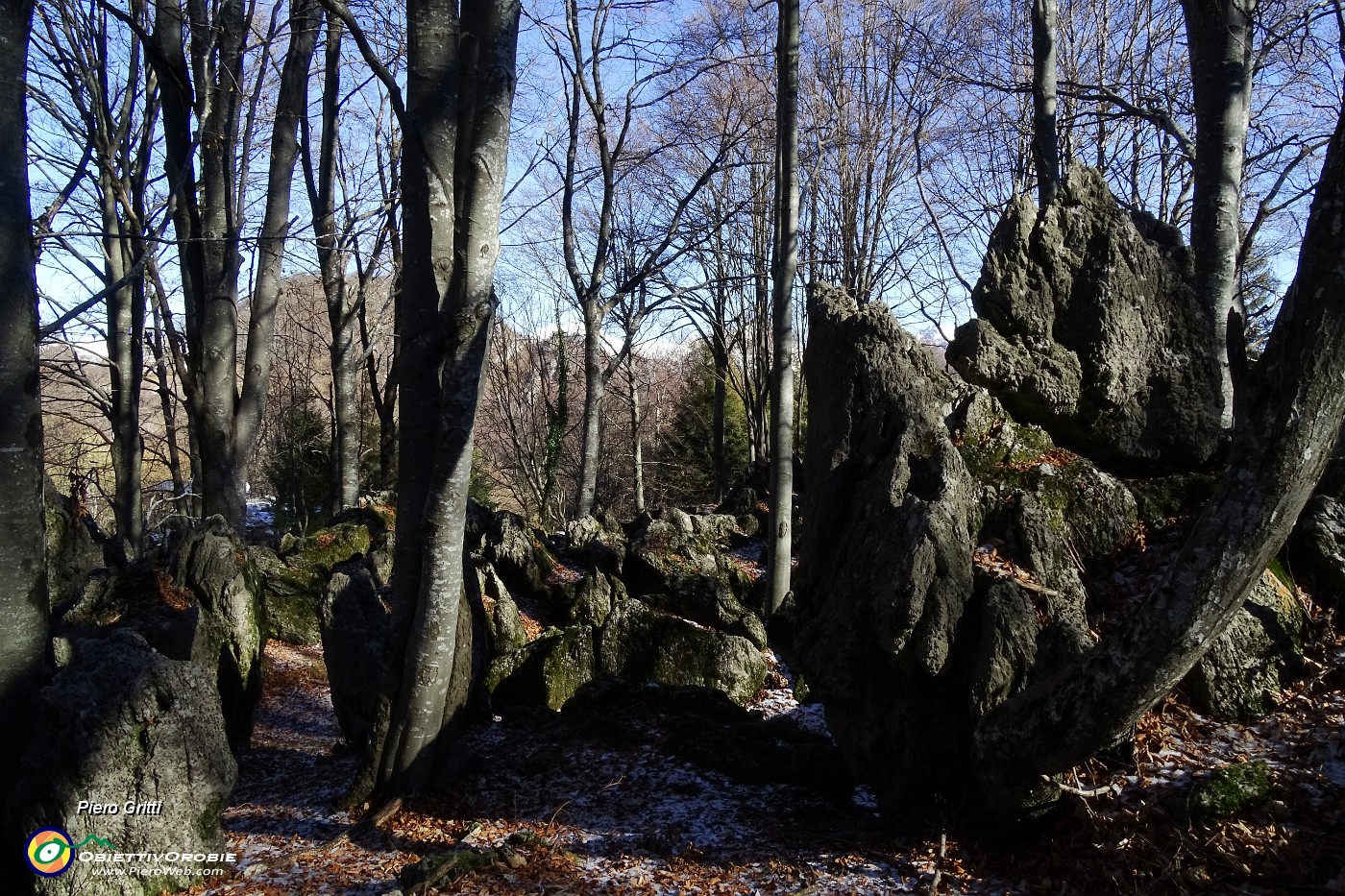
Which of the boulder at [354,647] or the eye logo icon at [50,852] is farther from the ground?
the boulder at [354,647]

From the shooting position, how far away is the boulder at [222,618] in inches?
224

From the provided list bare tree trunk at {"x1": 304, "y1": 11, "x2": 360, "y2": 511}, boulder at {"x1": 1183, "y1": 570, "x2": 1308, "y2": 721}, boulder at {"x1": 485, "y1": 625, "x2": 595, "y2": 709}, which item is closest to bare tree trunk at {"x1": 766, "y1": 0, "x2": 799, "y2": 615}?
boulder at {"x1": 485, "y1": 625, "x2": 595, "y2": 709}

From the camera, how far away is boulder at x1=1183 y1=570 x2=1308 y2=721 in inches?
147

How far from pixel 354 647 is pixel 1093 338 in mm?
5220

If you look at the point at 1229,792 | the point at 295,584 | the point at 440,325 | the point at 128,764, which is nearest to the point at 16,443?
the point at 128,764

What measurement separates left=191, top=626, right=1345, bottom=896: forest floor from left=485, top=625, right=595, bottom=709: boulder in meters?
1.23

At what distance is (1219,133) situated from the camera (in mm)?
6512

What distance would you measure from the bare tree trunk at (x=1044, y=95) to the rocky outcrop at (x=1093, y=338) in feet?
13.2

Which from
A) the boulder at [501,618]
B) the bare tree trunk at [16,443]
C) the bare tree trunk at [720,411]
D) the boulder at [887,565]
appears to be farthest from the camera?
the bare tree trunk at [720,411]

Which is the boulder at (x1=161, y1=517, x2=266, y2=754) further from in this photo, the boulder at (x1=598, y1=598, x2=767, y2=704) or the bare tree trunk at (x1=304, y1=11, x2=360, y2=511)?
the bare tree trunk at (x1=304, y1=11, x2=360, y2=511)

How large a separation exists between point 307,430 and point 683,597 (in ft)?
48.4

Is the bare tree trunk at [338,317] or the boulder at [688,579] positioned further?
the bare tree trunk at [338,317]

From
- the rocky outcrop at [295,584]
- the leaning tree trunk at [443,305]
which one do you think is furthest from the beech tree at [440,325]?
the rocky outcrop at [295,584]

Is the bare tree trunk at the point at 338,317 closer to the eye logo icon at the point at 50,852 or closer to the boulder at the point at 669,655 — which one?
the boulder at the point at 669,655
